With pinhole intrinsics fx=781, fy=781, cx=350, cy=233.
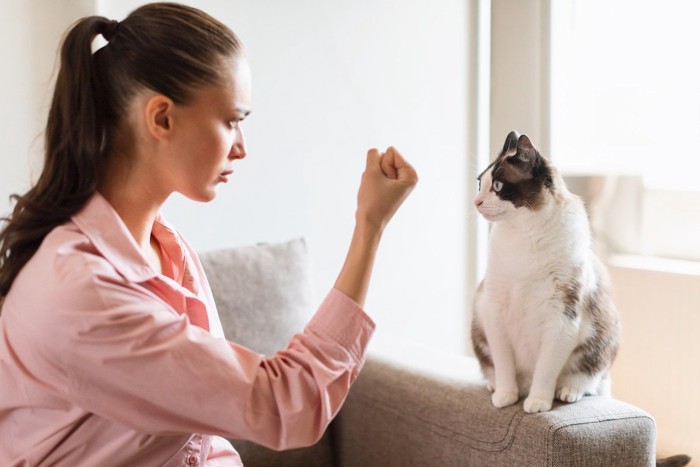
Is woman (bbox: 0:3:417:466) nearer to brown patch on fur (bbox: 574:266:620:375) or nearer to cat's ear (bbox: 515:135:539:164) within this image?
cat's ear (bbox: 515:135:539:164)

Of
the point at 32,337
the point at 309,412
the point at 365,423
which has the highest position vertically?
the point at 32,337

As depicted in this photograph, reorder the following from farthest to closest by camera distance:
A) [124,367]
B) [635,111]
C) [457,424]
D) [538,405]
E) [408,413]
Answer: [635,111] < [408,413] < [457,424] < [538,405] < [124,367]

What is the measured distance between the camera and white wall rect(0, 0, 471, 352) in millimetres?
1957

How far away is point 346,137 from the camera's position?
219 cm

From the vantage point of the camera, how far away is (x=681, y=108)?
2.05 meters

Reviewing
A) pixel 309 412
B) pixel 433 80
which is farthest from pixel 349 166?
pixel 309 412

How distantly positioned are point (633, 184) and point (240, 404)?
161 centimetres

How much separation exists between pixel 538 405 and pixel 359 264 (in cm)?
50

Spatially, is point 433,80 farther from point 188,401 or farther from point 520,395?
point 188,401

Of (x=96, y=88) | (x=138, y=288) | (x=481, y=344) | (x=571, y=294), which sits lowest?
(x=481, y=344)

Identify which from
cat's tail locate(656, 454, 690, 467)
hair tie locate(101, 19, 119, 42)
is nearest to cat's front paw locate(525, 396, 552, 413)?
cat's tail locate(656, 454, 690, 467)

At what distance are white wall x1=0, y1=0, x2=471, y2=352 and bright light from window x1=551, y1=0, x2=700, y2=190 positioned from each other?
0.32m

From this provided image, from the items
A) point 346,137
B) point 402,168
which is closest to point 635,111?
point 346,137

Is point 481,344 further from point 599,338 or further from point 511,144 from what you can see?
point 511,144
